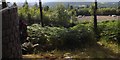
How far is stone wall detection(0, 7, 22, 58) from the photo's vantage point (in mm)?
6398

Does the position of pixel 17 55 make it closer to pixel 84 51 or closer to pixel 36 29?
pixel 84 51

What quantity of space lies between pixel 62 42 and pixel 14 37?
4.29 m

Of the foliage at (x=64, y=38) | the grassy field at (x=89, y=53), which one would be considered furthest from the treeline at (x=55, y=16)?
the grassy field at (x=89, y=53)

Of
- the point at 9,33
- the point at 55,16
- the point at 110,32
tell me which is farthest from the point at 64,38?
the point at 55,16

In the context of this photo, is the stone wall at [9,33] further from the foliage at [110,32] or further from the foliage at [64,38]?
the foliage at [110,32]

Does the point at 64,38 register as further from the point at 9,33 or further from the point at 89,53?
the point at 9,33

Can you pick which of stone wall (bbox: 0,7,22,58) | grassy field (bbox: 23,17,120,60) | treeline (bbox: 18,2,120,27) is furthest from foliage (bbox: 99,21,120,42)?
stone wall (bbox: 0,7,22,58)

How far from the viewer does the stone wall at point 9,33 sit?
21.0ft

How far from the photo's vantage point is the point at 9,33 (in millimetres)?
6734

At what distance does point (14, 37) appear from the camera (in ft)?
23.9

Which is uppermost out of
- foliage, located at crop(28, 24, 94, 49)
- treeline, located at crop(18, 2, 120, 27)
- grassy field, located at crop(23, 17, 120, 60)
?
treeline, located at crop(18, 2, 120, 27)

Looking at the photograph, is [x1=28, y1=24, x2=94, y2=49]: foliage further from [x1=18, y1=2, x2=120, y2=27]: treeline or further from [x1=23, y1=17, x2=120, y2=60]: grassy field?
[x1=18, y1=2, x2=120, y2=27]: treeline

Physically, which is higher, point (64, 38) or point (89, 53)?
point (64, 38)

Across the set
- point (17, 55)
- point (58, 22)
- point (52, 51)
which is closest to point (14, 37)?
point (17, 55)
